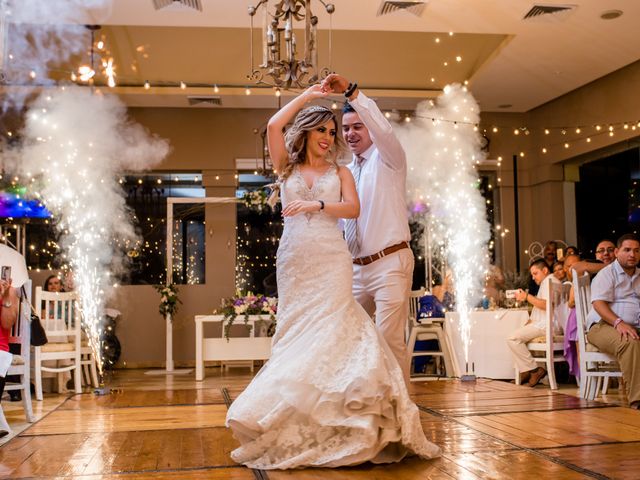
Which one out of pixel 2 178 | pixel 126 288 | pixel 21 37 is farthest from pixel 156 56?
pixel 126 288

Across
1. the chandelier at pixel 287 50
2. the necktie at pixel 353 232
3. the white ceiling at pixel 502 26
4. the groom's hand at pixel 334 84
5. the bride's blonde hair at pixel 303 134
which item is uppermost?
the white ceiling at pixel 502 26

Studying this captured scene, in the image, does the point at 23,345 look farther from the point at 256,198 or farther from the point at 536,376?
the point at 256,198

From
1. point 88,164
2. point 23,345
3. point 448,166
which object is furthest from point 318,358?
point 448,166

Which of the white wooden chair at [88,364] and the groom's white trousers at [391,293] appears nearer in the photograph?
the groom's white trousers at [391,293]

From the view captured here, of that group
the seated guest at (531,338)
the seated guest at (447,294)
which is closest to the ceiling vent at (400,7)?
the seated guest at (531,338)

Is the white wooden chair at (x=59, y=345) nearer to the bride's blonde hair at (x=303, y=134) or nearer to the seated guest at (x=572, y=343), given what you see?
the bride's blonde hair at (x=303, y=134)

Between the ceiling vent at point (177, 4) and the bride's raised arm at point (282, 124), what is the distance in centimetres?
434

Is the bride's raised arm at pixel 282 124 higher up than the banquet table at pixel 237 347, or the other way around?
the bride's raised arm at pixel 282 124

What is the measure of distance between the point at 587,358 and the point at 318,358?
118 inches

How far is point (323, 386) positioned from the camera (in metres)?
2.95

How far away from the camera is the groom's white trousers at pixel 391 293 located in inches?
135

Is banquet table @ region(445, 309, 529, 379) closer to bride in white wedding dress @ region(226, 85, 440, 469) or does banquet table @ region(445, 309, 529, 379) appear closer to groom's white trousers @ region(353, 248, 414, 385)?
groom's white trousers @ region(353, 248, 414, 385)

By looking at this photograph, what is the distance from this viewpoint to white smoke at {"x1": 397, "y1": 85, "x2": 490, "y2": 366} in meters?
10.5

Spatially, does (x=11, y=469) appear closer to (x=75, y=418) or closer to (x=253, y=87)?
(x=75, y=418)
